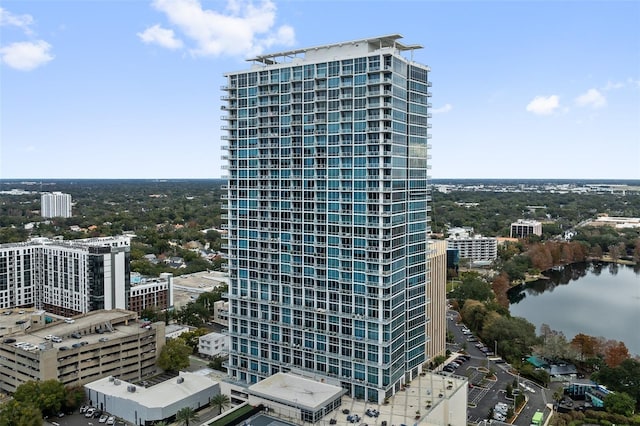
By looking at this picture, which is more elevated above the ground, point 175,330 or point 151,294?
point 151,294

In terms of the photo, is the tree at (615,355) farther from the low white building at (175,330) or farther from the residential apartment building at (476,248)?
the residential apartment building at (476,248)

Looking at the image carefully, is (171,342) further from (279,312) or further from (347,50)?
(347,50)

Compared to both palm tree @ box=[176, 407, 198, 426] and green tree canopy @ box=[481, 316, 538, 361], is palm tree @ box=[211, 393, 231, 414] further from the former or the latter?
green tree canopy @ box=[481, 316, 538, 361]

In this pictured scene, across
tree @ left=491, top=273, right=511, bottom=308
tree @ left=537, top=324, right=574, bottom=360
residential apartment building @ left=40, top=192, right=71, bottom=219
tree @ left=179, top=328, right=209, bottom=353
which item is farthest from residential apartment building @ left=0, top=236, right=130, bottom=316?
residential apartment building @ left=40, top=192, right=71, bottom=219

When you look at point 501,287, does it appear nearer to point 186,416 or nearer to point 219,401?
point 219,401

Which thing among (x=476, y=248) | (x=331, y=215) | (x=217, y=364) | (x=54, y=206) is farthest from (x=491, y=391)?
(x=54, y=206)

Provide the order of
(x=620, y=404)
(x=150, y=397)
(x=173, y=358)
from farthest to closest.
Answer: (x=173, y=358) < (x=620, y=404) < (x=150, y=397)
